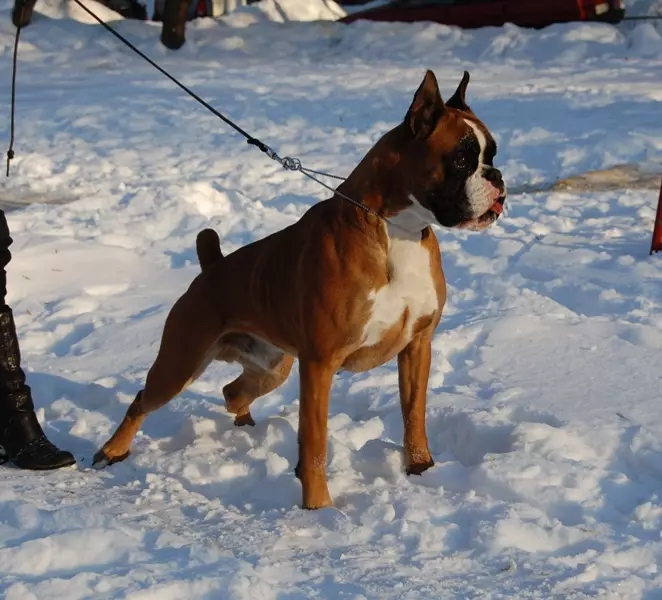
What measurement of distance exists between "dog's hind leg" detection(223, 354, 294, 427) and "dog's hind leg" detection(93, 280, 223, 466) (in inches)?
13.3

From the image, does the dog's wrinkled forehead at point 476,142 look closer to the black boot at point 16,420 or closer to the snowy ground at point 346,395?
the snowy ground at point 346,395

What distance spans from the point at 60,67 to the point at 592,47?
794cm

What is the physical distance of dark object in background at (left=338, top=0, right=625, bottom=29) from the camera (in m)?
16.2

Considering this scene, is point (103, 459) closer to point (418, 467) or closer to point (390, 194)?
point (418, 467)

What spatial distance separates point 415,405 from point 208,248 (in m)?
1.07

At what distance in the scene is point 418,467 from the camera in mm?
3818

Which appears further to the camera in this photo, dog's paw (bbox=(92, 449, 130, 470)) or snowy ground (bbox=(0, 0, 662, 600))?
dog's paw (bbox=(92, 449, 130, 470))

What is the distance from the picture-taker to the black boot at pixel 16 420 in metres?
4.00

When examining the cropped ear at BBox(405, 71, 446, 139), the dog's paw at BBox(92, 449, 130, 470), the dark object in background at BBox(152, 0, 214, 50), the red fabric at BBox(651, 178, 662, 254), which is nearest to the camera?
the cropped ear at BBox(405, 71, 446, 139)

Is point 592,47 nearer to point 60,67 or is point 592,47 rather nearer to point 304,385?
point 60,67

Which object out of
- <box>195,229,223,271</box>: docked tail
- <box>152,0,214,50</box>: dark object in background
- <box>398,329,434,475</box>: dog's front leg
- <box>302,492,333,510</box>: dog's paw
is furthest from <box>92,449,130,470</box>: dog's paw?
<box>152,0,214,50</box>: dark object in background

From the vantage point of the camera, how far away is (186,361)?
399 centimetres

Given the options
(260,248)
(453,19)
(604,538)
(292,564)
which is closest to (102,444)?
(260,248)

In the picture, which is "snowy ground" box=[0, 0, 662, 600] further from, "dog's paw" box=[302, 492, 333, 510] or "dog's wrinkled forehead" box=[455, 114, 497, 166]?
"dog's wrinkled forehead" box=[455, 114, 497, 166]
